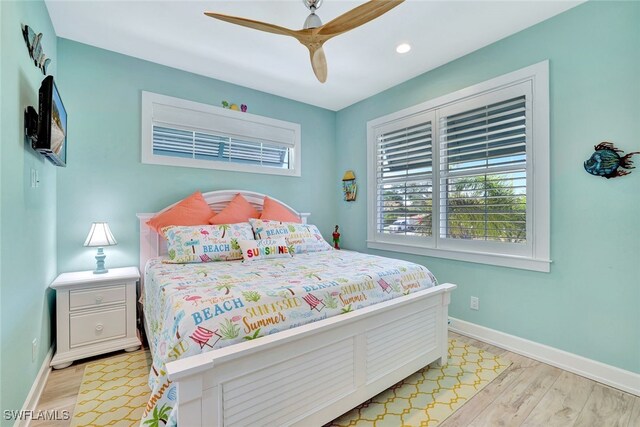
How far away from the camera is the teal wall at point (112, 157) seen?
2.67 meters

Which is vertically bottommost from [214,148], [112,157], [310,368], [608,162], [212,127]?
[310,368]

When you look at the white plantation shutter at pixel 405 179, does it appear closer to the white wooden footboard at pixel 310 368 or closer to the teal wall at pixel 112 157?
the white wooden footboard at pixel 310 368

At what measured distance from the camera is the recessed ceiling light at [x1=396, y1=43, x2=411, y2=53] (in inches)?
107

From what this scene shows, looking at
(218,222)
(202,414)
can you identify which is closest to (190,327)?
(202,414)

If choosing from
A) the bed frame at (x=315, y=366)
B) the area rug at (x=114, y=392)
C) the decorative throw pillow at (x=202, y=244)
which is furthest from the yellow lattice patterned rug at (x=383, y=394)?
the decorative throw pillow at (x=202, y=244)

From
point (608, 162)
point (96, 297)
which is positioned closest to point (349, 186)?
point (608, 162)

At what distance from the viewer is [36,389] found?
183cm

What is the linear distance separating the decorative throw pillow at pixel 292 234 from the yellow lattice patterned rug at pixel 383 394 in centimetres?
141

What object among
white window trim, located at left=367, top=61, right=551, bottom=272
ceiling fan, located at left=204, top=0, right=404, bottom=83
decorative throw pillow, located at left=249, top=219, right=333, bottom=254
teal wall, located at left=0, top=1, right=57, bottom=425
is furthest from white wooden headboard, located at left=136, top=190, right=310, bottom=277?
white window trim, located at left=367, top=61, right=551, bottom=272

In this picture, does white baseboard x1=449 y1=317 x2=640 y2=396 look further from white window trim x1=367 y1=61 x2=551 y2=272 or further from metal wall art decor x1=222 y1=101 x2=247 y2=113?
metal wall art decor x1=222 y1=101 x2=247 y2=113

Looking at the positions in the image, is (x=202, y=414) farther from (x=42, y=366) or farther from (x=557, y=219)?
(x=557, y=219)

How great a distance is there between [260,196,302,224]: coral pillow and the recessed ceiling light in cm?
209

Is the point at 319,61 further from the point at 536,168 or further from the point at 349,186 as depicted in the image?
the point at 349,186

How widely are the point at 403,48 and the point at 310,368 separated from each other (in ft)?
9.20
